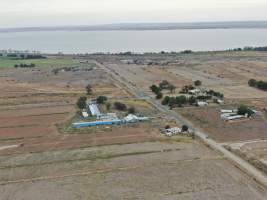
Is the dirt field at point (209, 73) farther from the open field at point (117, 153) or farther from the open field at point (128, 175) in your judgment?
the open field at point (128, 175)

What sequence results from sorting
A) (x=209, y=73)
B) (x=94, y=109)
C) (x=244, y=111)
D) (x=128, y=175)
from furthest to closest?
(x=209, y=73), (x=94, y=109), (x=244, y=111), (x=128, y=175)

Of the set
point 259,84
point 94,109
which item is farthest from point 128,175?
point 259,84

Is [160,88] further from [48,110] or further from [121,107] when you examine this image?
[48,110]

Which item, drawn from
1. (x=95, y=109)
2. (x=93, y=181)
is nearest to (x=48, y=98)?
(x=95, y=109)

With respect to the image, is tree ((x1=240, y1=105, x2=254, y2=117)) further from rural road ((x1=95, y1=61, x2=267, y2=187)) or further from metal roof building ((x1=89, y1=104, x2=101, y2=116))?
metal roof building ((x1=89, y1=104, x2=101, y2=116))

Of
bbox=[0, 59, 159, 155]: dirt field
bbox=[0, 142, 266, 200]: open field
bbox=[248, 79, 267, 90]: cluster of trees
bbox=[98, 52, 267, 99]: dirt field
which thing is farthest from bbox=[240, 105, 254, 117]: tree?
bbox=[248, 79, 267, 90]: cluster of trees

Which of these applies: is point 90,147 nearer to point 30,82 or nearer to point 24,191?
point 24,191
